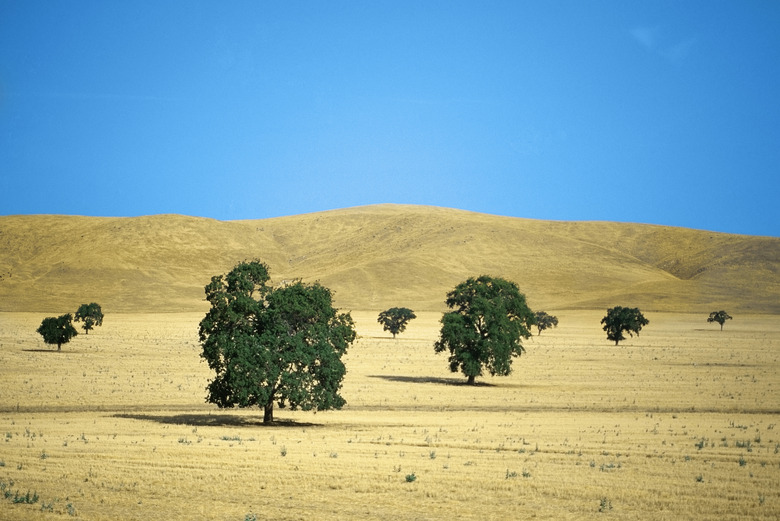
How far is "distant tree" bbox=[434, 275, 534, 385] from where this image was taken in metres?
54.2

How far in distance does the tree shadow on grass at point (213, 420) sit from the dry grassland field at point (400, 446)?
129 mm

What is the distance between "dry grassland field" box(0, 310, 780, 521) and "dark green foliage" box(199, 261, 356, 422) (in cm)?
152

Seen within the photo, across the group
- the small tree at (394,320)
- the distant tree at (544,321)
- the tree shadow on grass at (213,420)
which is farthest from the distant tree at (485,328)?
the distant tree at (544,321)

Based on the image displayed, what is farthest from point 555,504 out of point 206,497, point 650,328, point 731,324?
point 731,324

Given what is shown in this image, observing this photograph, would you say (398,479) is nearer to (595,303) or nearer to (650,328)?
(650,328)

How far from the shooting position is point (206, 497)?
18078 mm

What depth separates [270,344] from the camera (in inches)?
1270

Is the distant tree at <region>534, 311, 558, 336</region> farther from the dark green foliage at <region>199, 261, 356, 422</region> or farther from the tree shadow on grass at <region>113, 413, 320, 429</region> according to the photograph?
the dark green foliage at <region>199, 261, 356, 422</region>

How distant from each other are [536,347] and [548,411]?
170 feet

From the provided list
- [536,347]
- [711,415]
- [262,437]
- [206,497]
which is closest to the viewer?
[206,497]

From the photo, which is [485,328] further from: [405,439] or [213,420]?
[405,439]

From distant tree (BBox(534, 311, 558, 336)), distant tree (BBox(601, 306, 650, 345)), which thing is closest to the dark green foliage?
distant tree (BBox(601, 306, 650, 345))

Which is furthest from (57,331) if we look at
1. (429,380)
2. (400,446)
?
(400,446)

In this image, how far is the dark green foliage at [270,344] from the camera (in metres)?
31.6
